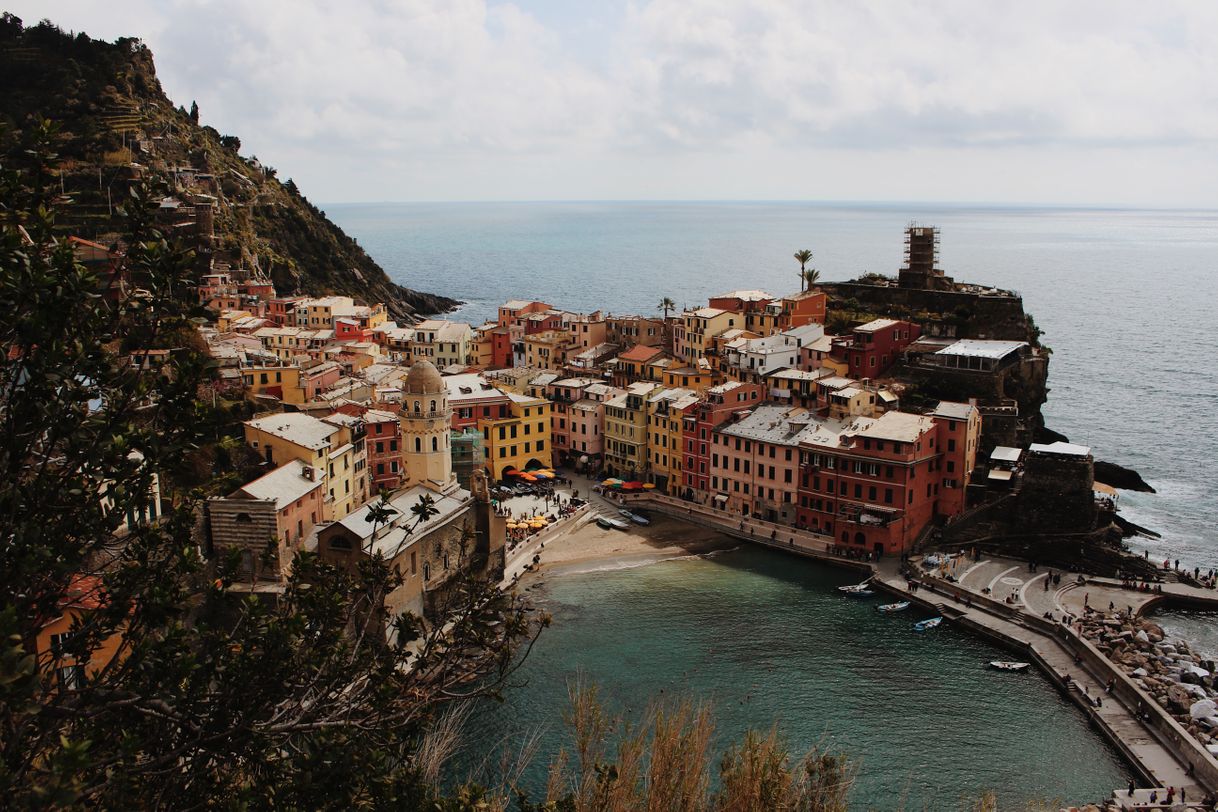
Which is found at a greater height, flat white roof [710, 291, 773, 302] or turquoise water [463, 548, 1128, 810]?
flat white roof [710, 291, 773, 302]

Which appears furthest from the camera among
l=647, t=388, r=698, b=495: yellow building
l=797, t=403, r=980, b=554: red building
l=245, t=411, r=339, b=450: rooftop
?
l=647, t=388, r=698, b=495: yellow building

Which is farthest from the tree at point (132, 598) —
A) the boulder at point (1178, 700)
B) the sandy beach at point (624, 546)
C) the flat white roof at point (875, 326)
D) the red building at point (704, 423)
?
the flat white roof at point (875, 326)

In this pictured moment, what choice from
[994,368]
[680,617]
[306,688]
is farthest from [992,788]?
[994,368]

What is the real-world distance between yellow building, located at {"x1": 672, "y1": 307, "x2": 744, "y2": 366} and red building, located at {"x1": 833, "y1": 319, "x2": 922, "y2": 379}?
33.7 feet

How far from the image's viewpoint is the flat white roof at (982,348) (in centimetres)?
7519

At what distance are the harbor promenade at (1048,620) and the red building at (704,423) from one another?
2140 millimetres

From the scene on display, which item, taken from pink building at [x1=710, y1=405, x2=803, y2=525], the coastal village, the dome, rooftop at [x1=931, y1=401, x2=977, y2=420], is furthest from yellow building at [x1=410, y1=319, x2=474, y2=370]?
rooftop at [x1=931, y1=401, x2=977, y2=420]

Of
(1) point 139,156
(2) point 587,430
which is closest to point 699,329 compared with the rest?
(2) point 587,430

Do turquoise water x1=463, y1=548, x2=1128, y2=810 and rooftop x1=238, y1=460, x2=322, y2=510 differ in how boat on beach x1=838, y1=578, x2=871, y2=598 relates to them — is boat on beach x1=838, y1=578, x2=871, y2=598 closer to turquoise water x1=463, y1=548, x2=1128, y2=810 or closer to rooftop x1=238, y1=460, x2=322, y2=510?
turquoise water x1=463, y1=548, x2=1128, y2=810

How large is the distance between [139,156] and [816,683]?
89829 mm

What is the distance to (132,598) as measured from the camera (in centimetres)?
1509

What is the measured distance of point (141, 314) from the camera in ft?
46.0

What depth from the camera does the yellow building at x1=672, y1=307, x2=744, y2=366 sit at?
282 ft

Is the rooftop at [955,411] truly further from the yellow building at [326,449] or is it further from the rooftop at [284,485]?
the rooftop at [284,485]
